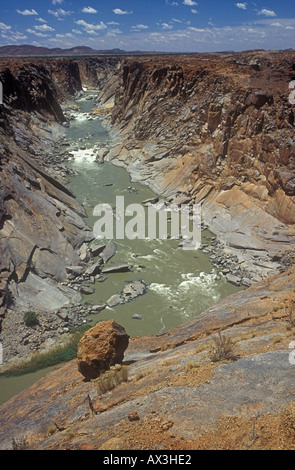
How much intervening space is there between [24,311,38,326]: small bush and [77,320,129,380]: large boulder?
6.34 metres

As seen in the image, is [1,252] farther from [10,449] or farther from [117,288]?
[10,449]

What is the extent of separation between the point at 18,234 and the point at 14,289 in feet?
12.0

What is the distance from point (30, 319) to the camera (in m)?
16.0

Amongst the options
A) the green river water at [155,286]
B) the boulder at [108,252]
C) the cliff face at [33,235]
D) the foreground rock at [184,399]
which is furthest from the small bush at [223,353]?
the boulder at [108,252]

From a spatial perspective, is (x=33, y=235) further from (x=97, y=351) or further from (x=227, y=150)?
(x=227, y=150)

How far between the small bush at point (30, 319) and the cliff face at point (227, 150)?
534 inches

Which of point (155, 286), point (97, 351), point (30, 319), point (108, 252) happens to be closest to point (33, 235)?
point (108, 252)

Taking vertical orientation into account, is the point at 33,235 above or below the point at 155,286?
above

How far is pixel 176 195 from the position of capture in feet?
102

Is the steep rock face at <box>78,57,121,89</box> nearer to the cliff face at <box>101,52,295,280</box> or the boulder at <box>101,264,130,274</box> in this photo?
the cliff face at <box>101,52,295,280</box>

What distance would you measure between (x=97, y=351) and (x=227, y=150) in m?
23.8

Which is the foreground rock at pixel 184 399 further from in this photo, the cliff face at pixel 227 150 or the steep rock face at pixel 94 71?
the steep rock face at pixel 94 71

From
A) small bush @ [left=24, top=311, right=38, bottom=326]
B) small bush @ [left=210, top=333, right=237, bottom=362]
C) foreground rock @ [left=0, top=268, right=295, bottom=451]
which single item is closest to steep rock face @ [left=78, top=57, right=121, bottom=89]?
small bush @ [left=24, top=311, right=38, bottom=326]
